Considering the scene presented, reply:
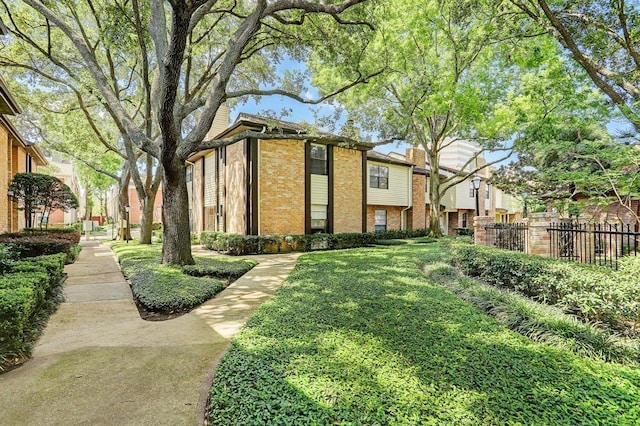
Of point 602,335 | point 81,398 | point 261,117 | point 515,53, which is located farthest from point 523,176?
point 81,398

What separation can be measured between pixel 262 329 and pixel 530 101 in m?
15.9

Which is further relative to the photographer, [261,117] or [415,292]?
[261,117]

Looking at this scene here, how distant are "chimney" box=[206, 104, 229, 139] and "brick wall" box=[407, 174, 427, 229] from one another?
13.8 metres

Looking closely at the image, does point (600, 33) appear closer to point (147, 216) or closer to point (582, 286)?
point (582, 286)

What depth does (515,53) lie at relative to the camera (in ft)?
34.2

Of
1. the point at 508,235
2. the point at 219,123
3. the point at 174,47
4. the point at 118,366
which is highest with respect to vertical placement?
the point at 219,123

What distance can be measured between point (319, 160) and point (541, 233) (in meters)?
10.6

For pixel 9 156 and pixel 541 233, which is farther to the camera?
pixel 9 156

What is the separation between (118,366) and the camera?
3.37 m

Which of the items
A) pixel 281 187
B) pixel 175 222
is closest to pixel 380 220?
pixel 281 187

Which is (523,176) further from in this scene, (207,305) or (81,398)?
(81,398)

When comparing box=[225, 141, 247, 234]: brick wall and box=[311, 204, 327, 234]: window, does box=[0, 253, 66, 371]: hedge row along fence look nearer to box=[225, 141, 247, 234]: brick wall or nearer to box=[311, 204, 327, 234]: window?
box=[225, 141, 247, 234]: brick wall

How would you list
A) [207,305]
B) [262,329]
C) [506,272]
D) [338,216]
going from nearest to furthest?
[262,329] < [207,305] < [506,272] < [338,216]

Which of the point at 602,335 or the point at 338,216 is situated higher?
the point at 338,216
